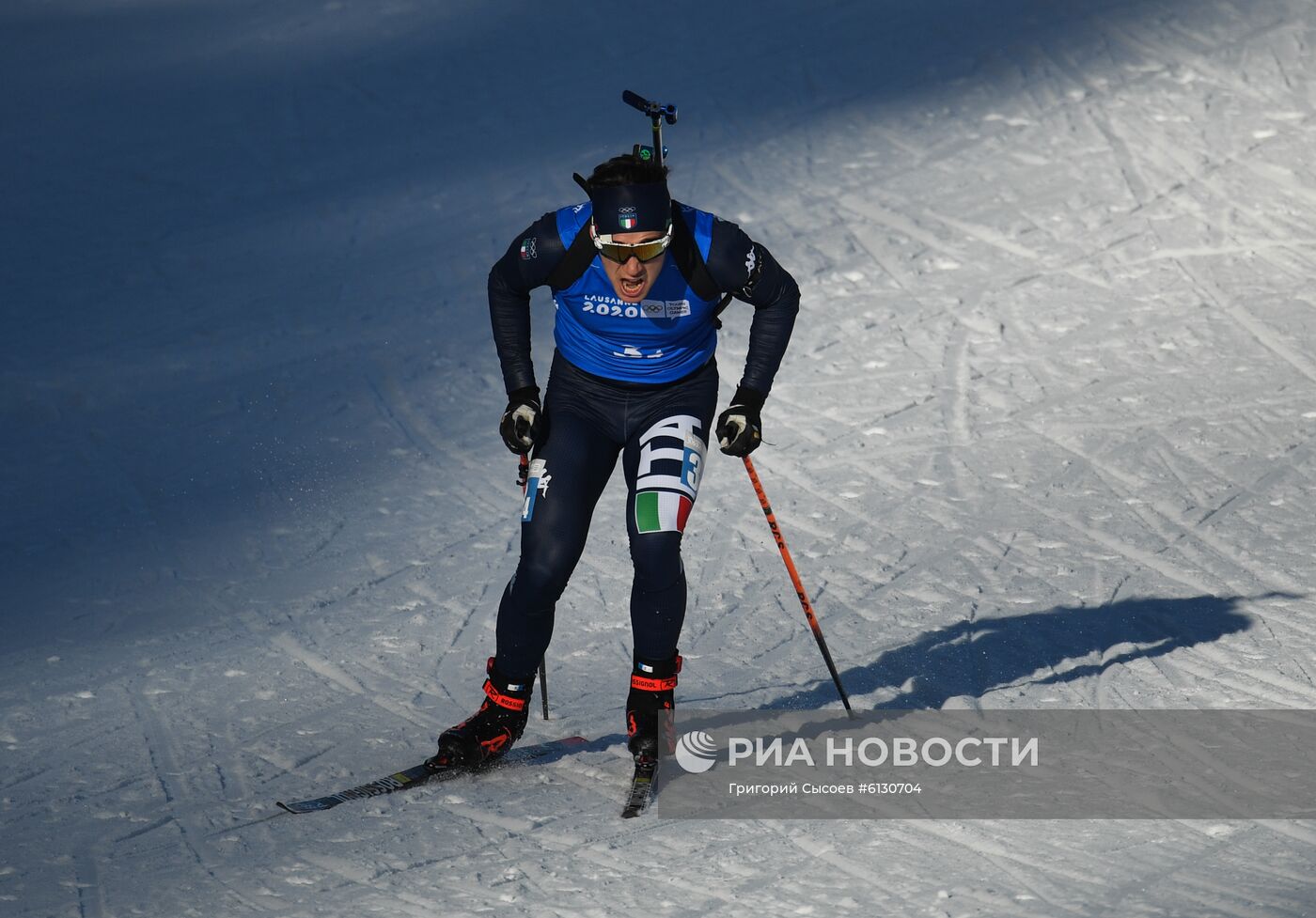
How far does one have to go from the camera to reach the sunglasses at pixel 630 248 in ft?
16.6

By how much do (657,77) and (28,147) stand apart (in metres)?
4.80

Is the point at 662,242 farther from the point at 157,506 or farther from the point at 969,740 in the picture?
the point at 157,506

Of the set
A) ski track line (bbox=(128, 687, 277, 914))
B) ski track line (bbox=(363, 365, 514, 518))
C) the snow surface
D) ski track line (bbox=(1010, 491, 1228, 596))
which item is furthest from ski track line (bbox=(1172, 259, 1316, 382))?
ski track line (bbox=(128, 687, 277, 914))

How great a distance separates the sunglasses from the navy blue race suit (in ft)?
0.45

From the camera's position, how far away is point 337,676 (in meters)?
6.63

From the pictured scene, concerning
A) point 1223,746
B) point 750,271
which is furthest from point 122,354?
point 1223,746

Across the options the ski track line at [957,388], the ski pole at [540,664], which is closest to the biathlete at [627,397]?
the ski pole at [540,664]

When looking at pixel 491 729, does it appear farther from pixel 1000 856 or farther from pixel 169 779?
pixel 1000 856

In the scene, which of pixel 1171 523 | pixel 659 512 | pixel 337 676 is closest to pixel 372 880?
pixel 659 512

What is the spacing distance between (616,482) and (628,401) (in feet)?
11.2

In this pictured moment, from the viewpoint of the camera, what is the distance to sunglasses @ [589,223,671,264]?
5.07 metres

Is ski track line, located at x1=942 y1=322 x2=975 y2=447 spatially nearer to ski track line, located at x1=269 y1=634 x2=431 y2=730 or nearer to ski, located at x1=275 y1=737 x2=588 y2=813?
ski track line, located at x1=269 y1=634 x2=431 y2=730

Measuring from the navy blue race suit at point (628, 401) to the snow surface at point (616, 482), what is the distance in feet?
2.06

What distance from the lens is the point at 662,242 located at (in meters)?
5.09
